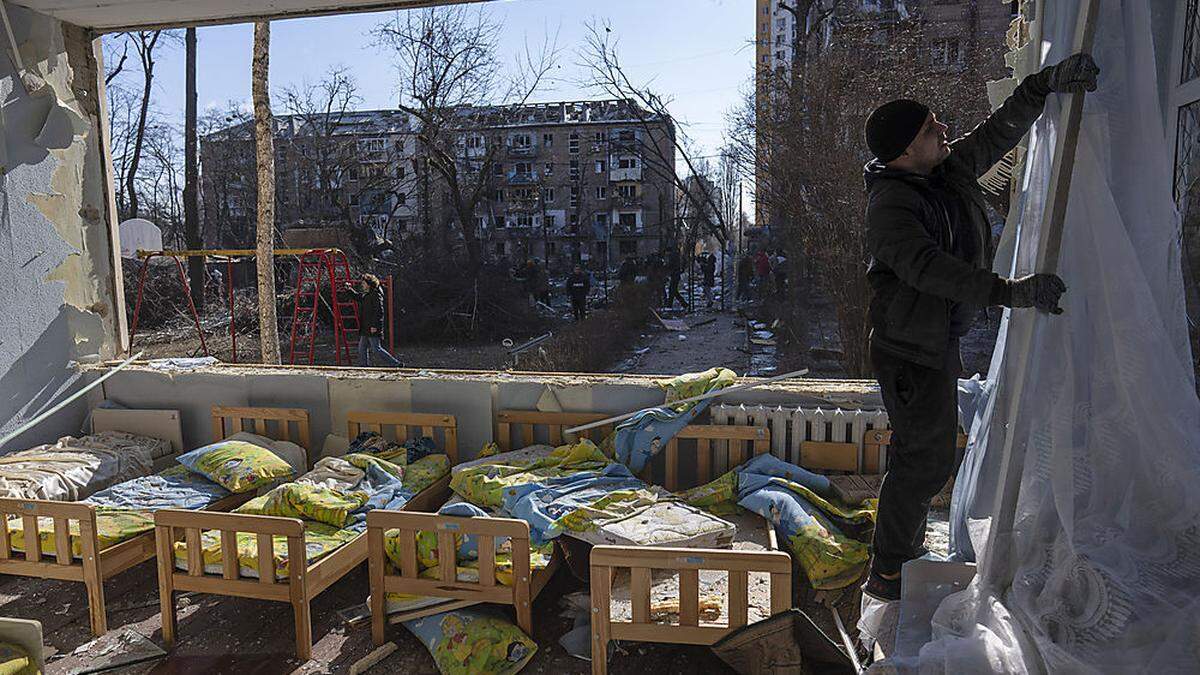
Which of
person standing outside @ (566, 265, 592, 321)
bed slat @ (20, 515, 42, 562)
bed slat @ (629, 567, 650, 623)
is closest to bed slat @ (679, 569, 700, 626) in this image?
bed slat @ (629, 567, 650, 623)

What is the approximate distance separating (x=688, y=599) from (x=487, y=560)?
858 millimetres

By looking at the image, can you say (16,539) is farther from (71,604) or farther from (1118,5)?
(1118,5)

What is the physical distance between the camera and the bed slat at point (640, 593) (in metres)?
2.99

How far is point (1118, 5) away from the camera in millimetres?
2139

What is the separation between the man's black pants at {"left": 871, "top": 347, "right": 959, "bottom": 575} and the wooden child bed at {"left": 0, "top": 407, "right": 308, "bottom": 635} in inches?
131

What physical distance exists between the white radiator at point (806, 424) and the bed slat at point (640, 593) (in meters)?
1.61

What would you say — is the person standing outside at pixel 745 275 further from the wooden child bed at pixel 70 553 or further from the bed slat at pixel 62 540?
the bed slat at pixel 62 540

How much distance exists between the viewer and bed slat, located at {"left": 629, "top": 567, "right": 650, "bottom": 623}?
9.82ft

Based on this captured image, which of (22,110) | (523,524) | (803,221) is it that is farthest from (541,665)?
(803,221)

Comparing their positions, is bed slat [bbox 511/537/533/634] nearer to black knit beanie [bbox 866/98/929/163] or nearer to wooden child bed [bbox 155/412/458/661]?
wooden child bed [bbox 155/412/458/661]

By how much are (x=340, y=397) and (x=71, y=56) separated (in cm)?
328

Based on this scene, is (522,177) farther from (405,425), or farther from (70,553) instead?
(70,553)

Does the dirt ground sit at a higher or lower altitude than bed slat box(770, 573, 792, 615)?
lower

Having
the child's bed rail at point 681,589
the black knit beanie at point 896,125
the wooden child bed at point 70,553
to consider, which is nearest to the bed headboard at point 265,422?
the wooden child bed at point 70,553
